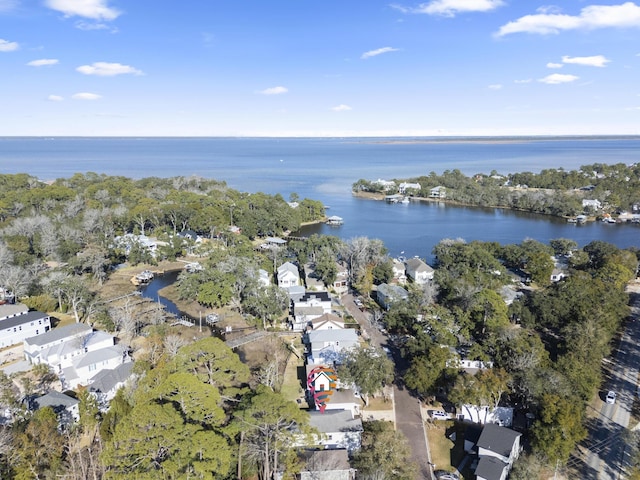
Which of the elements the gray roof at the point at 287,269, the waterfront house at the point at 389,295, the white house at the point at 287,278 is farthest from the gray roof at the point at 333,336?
the gray roof at the point at 287,269

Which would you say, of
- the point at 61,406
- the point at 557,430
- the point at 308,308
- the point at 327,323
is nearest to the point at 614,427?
Answer: the point at 557,430

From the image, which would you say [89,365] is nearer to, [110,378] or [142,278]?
[110,378]

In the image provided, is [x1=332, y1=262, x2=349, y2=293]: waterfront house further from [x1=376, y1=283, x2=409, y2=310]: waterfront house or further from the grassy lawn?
the grassy lawn

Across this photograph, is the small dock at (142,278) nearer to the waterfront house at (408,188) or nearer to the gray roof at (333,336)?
the gray roof at (333,336)

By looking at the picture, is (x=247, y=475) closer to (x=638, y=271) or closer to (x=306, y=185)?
(x=638, y=271)

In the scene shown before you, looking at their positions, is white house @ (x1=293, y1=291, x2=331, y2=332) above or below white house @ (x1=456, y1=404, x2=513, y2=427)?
above

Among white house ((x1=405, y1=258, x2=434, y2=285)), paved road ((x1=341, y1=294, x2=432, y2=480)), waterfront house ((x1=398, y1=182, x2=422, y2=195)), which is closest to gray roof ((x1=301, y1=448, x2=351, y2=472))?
paved road ((x1=341, y1=294, x2=432, y2=480))

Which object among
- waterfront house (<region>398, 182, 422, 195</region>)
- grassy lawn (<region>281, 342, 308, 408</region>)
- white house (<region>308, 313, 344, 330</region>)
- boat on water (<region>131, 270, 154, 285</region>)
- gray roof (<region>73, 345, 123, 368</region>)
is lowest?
grassy lawn (<region>281, 342, 308, 408</region>)
